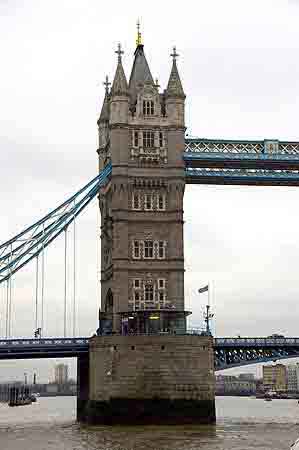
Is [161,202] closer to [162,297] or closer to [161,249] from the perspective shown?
[161,249]

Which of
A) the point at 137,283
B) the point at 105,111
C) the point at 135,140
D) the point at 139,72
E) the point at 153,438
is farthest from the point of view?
the point at 105,111

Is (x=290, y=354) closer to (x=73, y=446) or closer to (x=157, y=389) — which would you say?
(x=157, y=389)

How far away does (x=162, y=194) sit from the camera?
10338 centimetres

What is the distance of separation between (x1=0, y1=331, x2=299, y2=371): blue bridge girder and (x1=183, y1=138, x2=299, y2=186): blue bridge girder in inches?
737

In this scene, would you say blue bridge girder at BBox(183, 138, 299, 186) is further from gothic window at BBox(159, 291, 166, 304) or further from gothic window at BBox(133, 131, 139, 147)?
gothic window at BBox(159, 291, 166, 304)

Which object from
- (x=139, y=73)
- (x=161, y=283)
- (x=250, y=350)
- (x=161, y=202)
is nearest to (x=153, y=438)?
(x=161, y=283)

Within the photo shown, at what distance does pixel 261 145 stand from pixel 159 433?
4070 cm

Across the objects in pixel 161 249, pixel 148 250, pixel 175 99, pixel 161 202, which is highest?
pixel 175 99

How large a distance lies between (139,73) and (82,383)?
37.7m

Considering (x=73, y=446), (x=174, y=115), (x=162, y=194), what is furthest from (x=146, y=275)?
(x=73, y=446)

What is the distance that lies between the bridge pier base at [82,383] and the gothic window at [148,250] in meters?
13.7

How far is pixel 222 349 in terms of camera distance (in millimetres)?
106438

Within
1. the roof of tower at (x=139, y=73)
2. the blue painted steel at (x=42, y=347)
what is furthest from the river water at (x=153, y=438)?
the roof of tower at (x=139, y=73)

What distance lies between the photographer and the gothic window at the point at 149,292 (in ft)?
331
